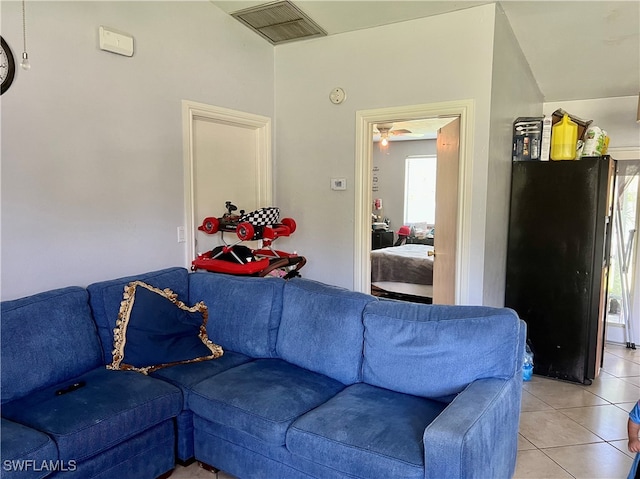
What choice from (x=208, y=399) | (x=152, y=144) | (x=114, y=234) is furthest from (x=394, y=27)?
(x=208, y=399)

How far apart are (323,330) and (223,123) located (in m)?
2.09

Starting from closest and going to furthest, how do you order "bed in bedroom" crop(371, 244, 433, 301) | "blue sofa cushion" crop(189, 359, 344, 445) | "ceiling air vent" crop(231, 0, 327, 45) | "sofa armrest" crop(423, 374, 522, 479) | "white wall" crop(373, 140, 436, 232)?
"sofa armrest" crop(423, 374, 522, 479) < "blue sofa cushion" crop(189, 359, 344, 445) < "ceiling air vent" crop(231, 0, 327, 45) < "bed in bedroom" crop(371, 244, 433, 301) < "white wall" crop(373, 140, 436, 232)

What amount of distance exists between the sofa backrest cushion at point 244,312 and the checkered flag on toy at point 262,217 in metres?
0.55

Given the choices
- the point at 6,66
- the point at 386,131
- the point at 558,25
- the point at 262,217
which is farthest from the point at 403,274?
the point at 6,66

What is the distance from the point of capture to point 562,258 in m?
3.52

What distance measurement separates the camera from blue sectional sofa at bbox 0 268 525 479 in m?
1.70

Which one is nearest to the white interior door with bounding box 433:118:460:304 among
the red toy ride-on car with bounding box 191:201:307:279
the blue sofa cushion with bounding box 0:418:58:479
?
the red toy ride-on car with bounding box 191:201:307:279

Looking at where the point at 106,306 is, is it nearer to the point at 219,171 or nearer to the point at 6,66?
the point at 6,66

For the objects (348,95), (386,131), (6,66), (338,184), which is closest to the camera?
(6,66)

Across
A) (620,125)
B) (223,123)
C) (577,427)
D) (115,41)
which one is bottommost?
(577,427)

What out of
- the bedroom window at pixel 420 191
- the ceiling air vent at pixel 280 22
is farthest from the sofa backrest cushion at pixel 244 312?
the bedroom window at pixel 420 191

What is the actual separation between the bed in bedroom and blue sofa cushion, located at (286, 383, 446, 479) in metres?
3.70

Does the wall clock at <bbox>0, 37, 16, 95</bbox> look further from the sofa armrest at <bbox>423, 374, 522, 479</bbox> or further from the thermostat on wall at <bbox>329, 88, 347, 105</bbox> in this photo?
the sofa armrest at <bbox>423, 374, 522, 479</bbox>

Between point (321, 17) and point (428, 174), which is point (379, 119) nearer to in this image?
point (321, 17)
